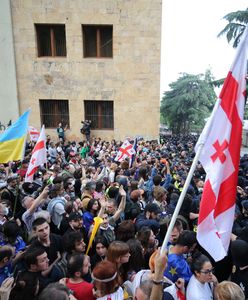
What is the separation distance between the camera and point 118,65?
651 inches

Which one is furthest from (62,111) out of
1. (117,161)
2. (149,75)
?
(117,161)

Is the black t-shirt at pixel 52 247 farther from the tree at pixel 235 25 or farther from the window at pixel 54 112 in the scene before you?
the tree at pixel 235 25

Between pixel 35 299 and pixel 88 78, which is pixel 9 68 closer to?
pixel 88 78

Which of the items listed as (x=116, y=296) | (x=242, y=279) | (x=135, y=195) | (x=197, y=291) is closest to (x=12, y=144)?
(x=135, y=195)

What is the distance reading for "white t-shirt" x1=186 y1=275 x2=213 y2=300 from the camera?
2.36 metres

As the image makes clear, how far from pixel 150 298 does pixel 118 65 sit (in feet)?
52.5

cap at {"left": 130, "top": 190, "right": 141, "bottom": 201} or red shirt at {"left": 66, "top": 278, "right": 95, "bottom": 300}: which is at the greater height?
red shirt at {"left": 66, "top": 278, "right": 95, "bottom": 300}

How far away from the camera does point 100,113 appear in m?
17.5

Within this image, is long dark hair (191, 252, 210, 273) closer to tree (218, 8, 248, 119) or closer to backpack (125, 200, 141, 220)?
backpack (125, 200, 141, 220)

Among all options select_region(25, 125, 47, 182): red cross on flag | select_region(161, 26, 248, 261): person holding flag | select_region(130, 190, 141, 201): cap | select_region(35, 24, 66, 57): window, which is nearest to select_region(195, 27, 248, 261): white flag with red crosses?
select_region(161, 26, 248, 261): person holding flag

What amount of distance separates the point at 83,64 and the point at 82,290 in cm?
1583

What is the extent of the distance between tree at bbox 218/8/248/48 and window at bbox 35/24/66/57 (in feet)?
36.5

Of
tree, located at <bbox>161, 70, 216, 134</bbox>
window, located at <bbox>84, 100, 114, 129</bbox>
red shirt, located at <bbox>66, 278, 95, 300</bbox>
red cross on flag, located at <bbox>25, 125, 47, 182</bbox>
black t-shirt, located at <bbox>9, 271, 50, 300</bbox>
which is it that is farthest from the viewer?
tree, located at <bbox>161, 70, 216, 134</bbox>

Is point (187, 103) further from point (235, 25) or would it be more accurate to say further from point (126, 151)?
point (126, 151)
